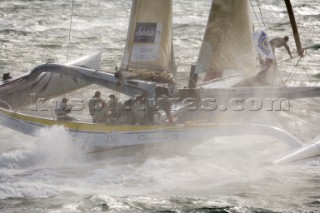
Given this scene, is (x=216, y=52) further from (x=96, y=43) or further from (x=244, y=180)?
(x=96, y=43)

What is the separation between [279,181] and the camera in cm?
1510

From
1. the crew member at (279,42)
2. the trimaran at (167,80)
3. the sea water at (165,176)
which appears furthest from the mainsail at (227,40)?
the sea water at (165,176)

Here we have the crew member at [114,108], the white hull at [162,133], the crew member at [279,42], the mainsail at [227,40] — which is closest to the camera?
the white hull at [162,133]

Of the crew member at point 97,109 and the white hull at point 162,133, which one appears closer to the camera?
the white hull at point 162,133

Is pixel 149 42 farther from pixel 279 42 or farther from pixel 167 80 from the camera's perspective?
pixel 279 42

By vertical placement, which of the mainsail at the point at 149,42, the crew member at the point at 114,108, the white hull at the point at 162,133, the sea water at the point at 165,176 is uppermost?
the mainsail at the point at 149,42

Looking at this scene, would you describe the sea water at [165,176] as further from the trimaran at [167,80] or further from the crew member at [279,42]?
the crew member at [279,42]

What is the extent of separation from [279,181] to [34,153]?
577cm

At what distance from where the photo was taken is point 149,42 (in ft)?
57.0

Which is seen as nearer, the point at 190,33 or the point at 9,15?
the point at 190,33

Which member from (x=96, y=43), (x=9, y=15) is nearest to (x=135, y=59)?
(x=96, y=43)

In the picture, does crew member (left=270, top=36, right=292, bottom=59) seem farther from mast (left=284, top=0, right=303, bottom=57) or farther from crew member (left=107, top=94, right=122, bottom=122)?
crew member (left=107, top=94, right=122, bottom=122)

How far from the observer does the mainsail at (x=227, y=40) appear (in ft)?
60.5

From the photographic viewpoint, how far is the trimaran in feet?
53.3
